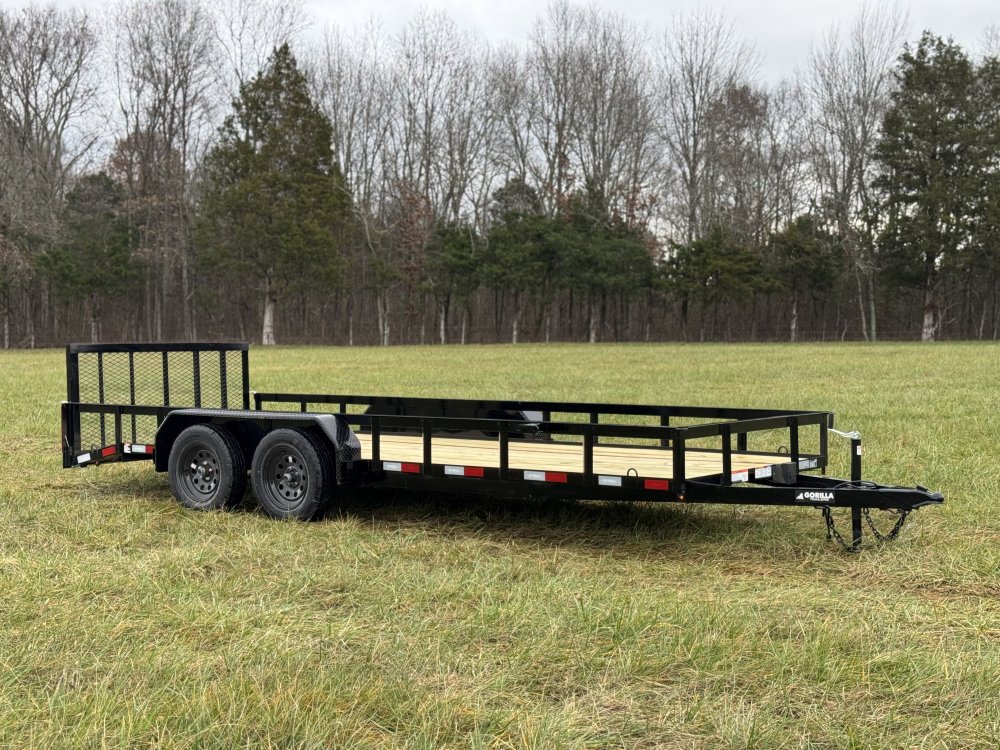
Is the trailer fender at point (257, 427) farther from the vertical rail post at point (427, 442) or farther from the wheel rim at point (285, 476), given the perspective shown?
the vertical rail post at point (427, 442)

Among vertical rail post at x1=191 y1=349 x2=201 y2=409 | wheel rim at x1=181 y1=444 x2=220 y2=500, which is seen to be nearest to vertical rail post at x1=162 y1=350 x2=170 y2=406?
vertical rail post at x1=191 y1=349 x2=201 y2=409

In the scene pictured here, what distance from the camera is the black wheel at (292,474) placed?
23.7 ft

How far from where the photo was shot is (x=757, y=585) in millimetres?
5816

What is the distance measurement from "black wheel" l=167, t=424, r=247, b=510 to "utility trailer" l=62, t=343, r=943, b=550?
0.04 ft

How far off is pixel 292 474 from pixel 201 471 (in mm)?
945

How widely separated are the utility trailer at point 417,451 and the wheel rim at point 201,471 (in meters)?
0.01

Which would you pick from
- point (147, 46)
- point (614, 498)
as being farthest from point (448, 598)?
point (147, 46)

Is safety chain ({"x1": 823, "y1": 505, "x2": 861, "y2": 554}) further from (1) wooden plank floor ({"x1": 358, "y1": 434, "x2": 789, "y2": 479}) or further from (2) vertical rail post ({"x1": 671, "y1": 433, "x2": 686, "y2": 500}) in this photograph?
(2) vertical rail post ({"x1": 671, "y1": 433, "x2": 686, "y2": 500})

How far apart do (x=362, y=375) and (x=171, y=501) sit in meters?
18.2

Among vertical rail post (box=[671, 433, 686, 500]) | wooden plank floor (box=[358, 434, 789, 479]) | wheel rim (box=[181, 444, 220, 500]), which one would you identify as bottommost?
wheel rim (box=[181, 444, 220, 500])

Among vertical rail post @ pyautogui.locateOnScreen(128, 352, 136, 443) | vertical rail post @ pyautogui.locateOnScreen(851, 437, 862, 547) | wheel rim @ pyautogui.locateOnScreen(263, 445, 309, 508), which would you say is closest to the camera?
vertical rail post @ pyautogui.locateOnScreen(851, 437, 862, 547)

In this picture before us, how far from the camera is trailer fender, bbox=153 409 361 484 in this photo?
724 centimetres

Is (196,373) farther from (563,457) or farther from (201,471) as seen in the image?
(563,457)

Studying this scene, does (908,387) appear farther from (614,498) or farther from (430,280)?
(430,280)
